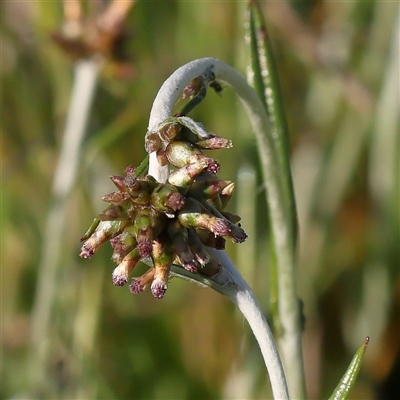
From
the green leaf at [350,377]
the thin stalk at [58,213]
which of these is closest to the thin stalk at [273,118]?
the green leaf at [350,377]

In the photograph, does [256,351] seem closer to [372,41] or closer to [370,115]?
[370,115]

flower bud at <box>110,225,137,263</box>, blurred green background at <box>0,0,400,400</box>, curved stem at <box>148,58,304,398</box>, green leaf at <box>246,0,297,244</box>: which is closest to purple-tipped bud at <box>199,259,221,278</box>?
flower bud at <box>110,225,137,263</box>

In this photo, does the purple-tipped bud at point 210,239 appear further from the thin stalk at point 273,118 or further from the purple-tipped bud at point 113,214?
the thin stalk at point 273,118

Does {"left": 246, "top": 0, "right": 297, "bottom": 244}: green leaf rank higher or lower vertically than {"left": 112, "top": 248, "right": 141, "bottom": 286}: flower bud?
higher

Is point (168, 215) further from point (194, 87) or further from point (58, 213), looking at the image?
point (58, 213)

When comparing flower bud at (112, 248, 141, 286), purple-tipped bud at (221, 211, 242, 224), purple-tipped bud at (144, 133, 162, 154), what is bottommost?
flower bud at (112, 248, 141, 286)

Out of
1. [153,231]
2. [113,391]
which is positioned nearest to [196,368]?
[113,391]

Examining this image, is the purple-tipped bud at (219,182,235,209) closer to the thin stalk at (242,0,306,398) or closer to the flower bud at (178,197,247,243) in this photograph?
the flower bud at (178,197,247,243)
